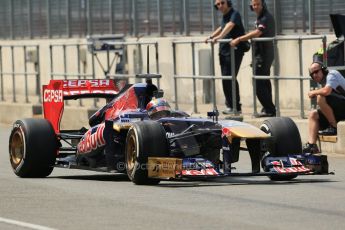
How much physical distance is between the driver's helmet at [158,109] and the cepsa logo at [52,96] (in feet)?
6.52

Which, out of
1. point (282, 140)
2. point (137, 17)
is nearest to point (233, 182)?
point (282, 140)

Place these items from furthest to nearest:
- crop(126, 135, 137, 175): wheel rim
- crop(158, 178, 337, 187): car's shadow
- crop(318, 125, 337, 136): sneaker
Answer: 1. crop(318, 125, 337, 136): sneaker
2. crop(158, 178, 337, 187): car's shadow
3. crop(126, 135, 137, 175): wheel rim

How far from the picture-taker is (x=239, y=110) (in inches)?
890

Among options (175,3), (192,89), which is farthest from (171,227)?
(175,3)

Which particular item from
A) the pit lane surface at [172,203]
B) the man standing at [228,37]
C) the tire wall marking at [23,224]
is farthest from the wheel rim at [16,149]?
the man standing at [228,37]

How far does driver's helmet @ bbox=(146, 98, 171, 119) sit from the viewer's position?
15.7 metres

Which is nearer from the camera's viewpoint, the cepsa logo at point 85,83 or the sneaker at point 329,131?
the cepsa logo at point 85,83

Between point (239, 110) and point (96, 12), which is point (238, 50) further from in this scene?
point (96, 12)

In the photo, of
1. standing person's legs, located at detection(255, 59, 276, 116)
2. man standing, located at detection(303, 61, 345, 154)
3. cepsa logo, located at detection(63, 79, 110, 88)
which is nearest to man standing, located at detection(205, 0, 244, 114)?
standing person's legs, located at detection(255, 59, 276, 116)

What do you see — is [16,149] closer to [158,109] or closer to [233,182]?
[158,109]

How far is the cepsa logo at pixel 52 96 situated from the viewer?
1755 centimetres

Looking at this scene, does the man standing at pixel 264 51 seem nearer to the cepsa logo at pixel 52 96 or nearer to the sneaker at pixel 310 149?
the sneaker at pixel 310 149

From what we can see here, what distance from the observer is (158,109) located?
→ 15719mm

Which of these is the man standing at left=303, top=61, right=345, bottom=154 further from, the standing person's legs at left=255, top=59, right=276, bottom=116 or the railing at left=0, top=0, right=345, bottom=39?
the railing at left=0, top=0, right=345, bottom=39
